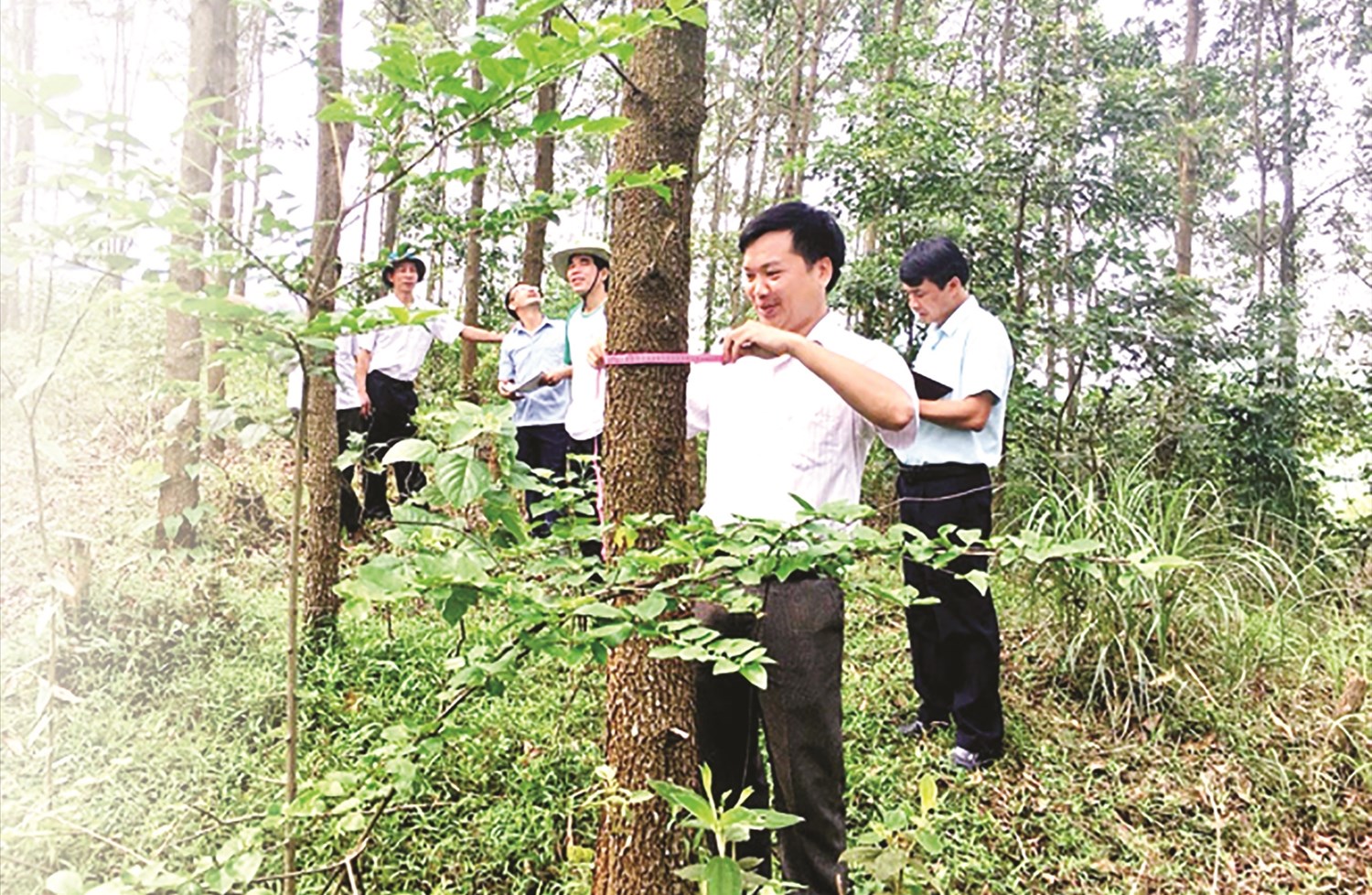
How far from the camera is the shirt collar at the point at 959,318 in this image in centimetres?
287

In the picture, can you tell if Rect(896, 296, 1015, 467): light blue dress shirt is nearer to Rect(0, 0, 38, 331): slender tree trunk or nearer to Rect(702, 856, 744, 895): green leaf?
Rect(702, 856, 744, 895): green leaf

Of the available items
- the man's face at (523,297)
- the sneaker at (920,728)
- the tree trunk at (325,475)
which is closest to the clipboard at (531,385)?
the man's face at (523,297)

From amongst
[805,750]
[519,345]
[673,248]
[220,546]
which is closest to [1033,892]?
[805,750]

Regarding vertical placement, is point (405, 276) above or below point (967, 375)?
above

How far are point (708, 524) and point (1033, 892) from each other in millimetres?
1893

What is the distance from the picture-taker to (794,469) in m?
1.75

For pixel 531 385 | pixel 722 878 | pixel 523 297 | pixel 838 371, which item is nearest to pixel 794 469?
pixel 838 371

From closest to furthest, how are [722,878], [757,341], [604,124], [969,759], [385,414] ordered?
[604,124]
[722,878]
[757,341]
[969,759]
[385,414]

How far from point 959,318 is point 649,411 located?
1536 millimetres

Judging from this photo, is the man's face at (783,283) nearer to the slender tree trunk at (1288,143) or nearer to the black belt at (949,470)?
the black belt at (949,470)

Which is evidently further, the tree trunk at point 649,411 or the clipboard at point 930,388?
the clipboard at point 930,388

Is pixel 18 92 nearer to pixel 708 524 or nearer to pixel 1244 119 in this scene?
pixel 708 524

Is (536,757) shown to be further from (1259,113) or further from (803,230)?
(1259,113)

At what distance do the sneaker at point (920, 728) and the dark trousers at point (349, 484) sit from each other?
287 centimetres
